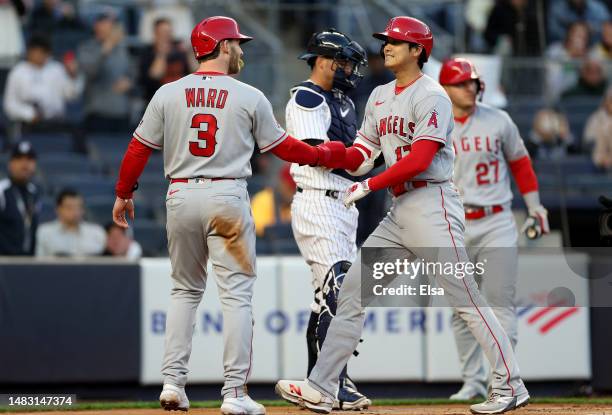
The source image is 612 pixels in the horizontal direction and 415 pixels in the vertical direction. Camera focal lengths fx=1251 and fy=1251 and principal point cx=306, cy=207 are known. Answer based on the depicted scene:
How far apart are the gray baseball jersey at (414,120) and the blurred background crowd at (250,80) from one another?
14.1 ft

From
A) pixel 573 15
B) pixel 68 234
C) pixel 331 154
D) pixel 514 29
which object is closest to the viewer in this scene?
pixel 331 154

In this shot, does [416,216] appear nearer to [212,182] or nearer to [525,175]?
[212,182]

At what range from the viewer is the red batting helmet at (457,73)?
793 centimetres

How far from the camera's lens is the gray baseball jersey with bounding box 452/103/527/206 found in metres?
8.01

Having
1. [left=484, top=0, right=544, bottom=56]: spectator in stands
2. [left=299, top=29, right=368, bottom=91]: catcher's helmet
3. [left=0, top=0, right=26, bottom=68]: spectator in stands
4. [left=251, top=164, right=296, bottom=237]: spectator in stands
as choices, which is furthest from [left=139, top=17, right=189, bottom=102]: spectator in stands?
[left=299, top=29, right=368, bottom=91]: catcher's helmet

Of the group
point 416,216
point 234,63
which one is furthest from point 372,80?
point 416,216

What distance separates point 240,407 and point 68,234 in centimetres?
460

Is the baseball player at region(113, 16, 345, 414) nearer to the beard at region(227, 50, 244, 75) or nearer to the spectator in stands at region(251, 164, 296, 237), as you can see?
the beard at region(227, 50, 244, 75)

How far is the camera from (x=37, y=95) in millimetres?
12289

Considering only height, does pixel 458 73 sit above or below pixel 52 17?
below

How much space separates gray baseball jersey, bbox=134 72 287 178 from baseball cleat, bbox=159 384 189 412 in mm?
1072

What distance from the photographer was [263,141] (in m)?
6.34

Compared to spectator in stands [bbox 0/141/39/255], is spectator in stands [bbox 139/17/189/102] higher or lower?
higher

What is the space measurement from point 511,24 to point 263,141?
276 inches
